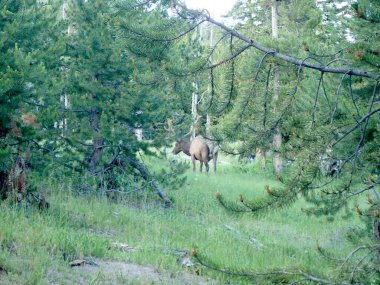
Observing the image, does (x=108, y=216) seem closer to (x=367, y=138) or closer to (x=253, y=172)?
(x=367, y=138)

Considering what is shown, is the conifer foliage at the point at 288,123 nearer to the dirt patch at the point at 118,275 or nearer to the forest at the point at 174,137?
the forest at the point at 174,137

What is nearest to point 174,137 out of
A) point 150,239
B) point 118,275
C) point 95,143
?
point 95,143

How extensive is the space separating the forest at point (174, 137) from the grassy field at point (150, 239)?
3 cm

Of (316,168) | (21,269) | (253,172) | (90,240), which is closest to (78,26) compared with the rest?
(90,240)

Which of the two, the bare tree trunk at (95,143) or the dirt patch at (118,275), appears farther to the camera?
the bare tree trunk at (95,143)

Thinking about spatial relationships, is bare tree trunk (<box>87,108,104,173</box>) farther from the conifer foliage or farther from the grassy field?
the conifer foliage

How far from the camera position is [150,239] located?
836cm

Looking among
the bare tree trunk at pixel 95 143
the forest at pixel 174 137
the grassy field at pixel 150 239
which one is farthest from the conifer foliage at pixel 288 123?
the bare tree trunk at pixel 95 143

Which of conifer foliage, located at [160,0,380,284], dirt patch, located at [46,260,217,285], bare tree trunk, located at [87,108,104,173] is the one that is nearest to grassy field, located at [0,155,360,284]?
dirt patch, located at [46,260,217,285]

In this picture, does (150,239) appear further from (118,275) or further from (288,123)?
(288,123)

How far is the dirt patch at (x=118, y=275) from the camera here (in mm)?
5641

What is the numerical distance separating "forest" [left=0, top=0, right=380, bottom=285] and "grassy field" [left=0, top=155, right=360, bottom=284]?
0.11 feet

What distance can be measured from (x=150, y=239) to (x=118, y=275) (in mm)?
2428

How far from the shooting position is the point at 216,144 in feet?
16.8
